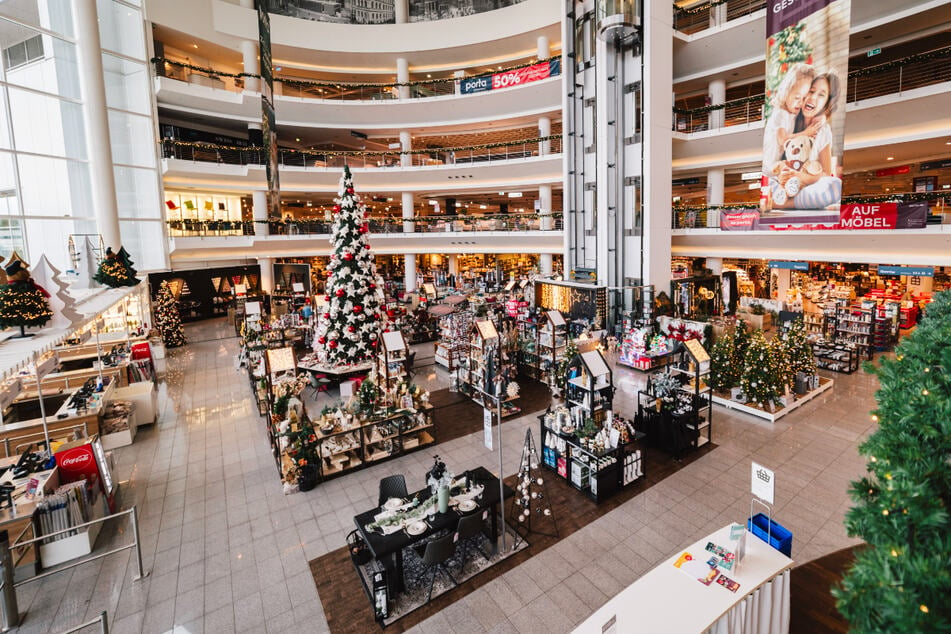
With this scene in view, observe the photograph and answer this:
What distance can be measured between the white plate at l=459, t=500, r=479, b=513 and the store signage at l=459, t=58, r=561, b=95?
18609 millimetres

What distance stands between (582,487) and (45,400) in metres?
10.6

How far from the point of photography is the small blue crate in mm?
4031

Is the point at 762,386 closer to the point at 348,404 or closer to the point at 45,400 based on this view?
the point at 348,404

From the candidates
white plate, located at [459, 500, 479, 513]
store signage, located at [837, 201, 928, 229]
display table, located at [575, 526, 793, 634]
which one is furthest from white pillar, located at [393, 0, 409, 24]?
display table, located at [575, 526, 793, 634]

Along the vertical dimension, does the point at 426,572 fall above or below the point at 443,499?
below

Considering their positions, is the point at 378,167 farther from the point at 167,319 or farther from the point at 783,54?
the point at 783,54

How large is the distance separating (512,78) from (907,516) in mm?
20910

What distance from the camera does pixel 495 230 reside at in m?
21.8

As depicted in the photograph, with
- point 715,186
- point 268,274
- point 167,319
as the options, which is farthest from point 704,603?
point 268,274

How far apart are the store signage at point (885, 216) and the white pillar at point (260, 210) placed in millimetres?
21833

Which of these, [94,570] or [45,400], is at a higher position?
[45,400]

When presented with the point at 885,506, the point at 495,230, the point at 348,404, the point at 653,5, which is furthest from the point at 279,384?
the point at 653,5

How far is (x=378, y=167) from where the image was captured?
2188 cm

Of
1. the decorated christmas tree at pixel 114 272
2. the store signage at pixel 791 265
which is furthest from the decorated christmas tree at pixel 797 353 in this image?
the decorated christmas tree at pixel 114 272
